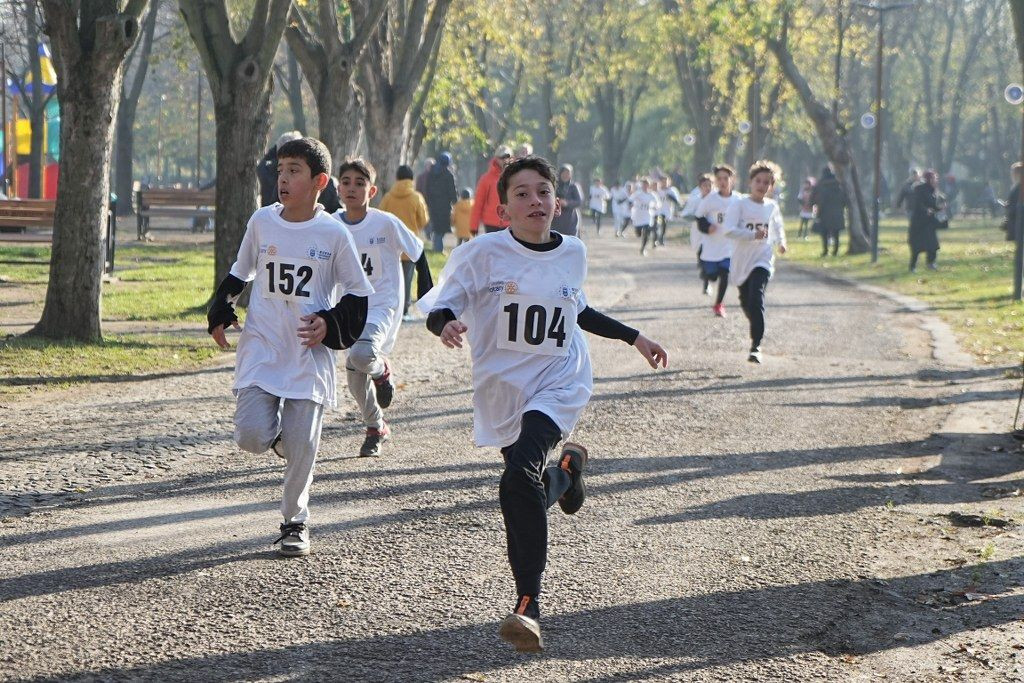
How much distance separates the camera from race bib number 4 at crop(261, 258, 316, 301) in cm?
635

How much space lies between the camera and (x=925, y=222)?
2703 centimetres

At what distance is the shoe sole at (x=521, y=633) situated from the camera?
4617 mm

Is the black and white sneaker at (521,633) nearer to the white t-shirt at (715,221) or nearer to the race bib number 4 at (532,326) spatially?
the race bib number 4 at (532,326)

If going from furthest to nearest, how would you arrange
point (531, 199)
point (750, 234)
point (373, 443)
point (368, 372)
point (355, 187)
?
point (750, 234), point (355, 187), point (373, 443), point (368, 372), point (531, 199)

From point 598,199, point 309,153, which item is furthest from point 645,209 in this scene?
point 309,153

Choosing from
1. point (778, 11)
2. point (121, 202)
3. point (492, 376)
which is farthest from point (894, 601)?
point (121, 202)

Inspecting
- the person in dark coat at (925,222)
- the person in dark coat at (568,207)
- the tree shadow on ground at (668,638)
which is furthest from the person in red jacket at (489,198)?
the person in dark coat at (925,222)

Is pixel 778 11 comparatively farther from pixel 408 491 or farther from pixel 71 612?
pixel 71 612

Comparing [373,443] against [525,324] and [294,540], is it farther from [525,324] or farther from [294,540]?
[525,324]

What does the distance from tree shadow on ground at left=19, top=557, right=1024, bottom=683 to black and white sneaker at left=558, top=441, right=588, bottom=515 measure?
390 mm

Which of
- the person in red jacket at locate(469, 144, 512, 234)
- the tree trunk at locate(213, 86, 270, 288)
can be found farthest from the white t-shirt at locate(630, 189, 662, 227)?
the tree trunk at locate(213, 86, 270, 288)

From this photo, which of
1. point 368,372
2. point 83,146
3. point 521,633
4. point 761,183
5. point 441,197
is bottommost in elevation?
point 521,633

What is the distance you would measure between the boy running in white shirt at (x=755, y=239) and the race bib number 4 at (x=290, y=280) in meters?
7.66

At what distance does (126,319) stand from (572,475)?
10.9m
